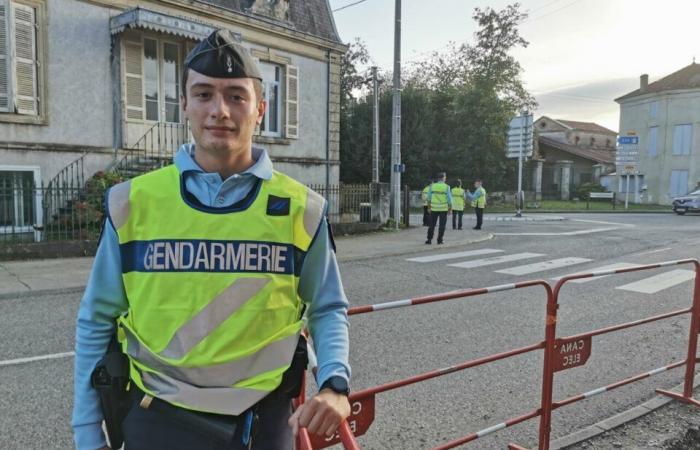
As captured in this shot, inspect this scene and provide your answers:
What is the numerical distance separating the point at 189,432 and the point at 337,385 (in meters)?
0.45

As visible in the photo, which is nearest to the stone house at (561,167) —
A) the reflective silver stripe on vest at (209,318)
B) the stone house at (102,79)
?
the stone house at (102,79)

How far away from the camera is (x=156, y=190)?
163cm

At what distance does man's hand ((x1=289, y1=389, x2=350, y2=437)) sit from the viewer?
1.54 meters

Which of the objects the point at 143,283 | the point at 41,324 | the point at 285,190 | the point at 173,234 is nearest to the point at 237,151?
the point at 285,190

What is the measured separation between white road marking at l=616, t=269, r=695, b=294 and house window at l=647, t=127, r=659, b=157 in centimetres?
3960

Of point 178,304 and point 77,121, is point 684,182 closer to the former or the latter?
point 77,121

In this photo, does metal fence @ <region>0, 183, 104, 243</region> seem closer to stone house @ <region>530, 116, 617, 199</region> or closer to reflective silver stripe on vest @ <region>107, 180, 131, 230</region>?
reflective silver stripe on vest @ <region>107, 180, 131, 230</region>

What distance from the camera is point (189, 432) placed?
61.9 inches

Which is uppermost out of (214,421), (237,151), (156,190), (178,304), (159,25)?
(159,25)

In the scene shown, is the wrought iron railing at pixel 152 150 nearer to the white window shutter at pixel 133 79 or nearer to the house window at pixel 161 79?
the house window at pixel 161 79

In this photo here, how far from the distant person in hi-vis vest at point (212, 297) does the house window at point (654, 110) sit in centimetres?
5100

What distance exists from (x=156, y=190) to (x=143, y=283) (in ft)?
0.92

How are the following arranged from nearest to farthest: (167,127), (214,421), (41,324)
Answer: (214,421), (41,324), (167,127)

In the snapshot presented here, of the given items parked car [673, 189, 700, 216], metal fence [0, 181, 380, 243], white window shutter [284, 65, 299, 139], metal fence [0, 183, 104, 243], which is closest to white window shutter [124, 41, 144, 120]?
metal fence [0, 181, 380, 243]
